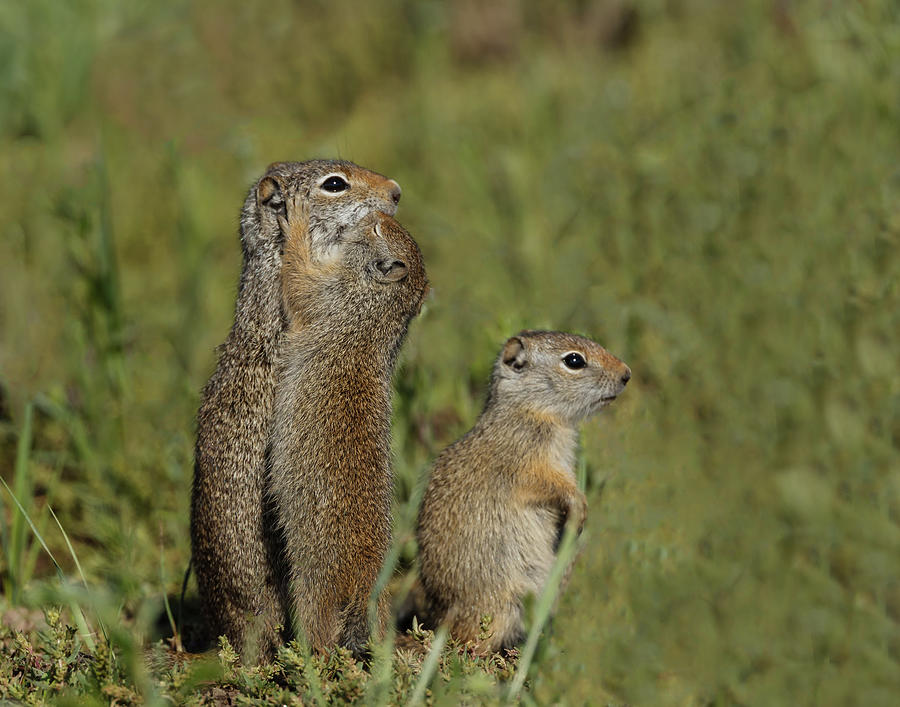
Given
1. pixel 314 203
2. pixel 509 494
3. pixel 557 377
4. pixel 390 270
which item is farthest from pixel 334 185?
pixel 509 494

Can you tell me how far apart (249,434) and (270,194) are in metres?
1.01

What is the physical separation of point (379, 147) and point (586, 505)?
20.2 feet

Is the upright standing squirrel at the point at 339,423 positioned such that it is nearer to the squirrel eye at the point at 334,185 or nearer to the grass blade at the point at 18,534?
the squirrel eye at the point at 334,185

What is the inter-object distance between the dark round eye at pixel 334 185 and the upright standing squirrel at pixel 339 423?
26 cm

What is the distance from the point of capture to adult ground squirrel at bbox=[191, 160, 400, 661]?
373 centimetres

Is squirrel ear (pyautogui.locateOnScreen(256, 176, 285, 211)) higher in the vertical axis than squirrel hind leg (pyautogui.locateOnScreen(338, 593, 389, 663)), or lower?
higher

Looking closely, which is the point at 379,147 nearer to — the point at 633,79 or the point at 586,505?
the point at 633,79

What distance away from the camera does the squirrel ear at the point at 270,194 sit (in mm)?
4207

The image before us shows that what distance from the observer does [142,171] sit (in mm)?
9367

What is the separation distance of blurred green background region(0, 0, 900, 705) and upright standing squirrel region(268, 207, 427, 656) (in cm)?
68

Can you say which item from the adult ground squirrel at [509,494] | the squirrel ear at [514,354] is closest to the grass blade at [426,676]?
the adult ground squirrel at [509,494]

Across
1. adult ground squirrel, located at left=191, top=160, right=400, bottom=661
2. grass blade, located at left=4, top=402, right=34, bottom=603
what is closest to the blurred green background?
grass blade, located at left=4, top=402, right=34, bottom=603

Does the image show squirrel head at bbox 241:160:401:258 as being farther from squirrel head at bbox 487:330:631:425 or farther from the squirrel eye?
squirrel head at bbox 487:330:631:425

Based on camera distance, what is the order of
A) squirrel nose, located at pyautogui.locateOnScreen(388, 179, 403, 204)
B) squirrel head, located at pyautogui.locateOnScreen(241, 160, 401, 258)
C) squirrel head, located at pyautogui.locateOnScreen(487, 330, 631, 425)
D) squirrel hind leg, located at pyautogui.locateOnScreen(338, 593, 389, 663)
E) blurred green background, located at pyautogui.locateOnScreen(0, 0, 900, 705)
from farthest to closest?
squirrel head, located at pyautogui.locateOnScreen(487, 330, 631, 425), squirrel nose, located at pyautogui.locateOnScreen(388, 179, 403, 204), squirrel head, located at pyautogui.locateOnScreen(241, 160, 401, 258), blurred green background, located at pyautogui.locateOnScreen(0, 0, 900, 705), squirrel hind leg, located at pyautogui.locateOnScreen(338, 593, 389, 663)
